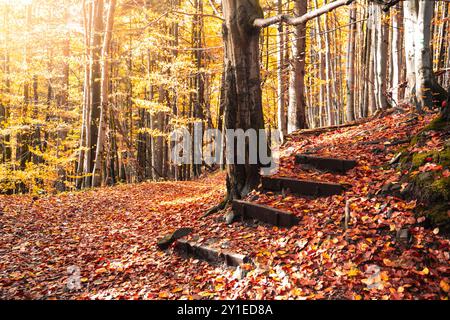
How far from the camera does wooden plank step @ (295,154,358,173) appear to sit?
5.63 m

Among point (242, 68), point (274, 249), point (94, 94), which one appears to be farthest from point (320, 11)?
point (94, 94)

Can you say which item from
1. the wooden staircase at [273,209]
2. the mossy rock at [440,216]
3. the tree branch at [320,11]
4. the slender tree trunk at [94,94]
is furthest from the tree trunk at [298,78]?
the slender tree trunk at [94,94]

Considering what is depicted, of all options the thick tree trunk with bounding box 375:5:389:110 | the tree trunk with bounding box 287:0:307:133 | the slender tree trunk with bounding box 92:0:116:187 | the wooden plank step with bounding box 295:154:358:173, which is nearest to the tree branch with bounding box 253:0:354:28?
the wooden plank step with bounding box 295:154:358:173

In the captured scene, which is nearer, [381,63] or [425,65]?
[425,65]

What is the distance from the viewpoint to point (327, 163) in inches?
235

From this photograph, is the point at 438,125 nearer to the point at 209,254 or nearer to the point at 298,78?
the point at 209,254

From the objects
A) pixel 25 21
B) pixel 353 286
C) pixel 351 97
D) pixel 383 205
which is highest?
pixel 25 21

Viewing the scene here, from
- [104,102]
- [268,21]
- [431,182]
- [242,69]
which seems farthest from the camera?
[104,102]

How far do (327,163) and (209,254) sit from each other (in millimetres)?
2943

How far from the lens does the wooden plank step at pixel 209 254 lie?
4.17 meters
